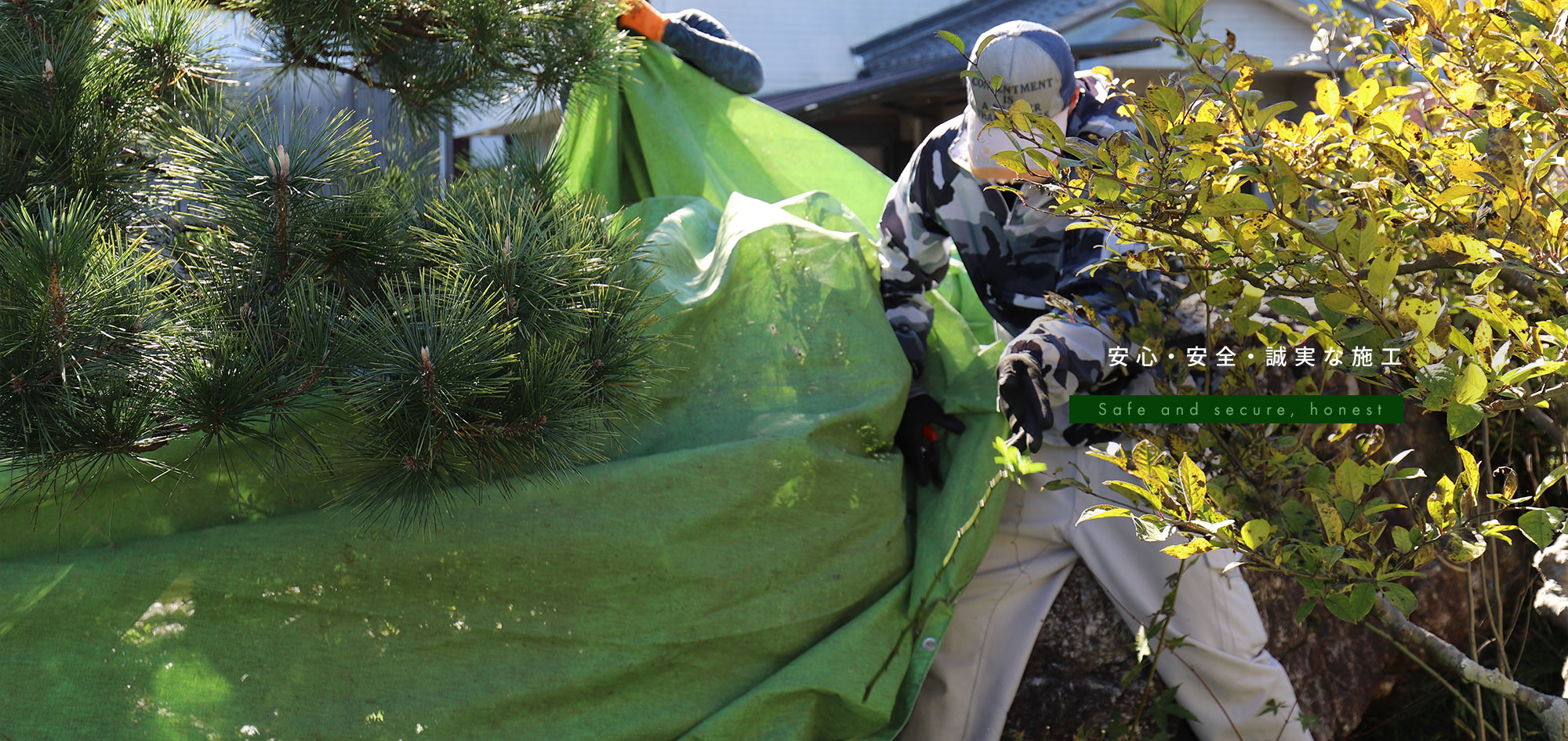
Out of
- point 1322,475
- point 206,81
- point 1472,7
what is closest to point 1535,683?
point 1322,475

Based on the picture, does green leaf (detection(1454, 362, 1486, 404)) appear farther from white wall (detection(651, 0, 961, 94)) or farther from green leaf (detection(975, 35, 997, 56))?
white wall (detection(651, 0, 961, 94))

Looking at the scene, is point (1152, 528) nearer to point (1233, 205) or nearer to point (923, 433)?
point (1233, 205)

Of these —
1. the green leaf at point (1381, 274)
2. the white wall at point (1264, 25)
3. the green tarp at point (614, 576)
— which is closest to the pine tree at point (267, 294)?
the green tarp at point (614, 576)

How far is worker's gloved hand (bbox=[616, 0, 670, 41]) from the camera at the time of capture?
6.74 feet

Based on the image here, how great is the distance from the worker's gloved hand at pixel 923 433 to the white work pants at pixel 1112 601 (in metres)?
0.13

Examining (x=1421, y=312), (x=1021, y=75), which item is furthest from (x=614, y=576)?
(x=1421, y=312)

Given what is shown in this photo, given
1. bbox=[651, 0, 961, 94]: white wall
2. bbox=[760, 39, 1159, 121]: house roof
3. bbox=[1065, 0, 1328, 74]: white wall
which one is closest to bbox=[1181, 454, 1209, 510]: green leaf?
bbox=[760, 39, 1159, 121]: house roof

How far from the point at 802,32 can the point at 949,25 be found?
0.84m

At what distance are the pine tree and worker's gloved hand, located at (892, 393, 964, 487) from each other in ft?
1.81

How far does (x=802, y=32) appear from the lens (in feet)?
19.7

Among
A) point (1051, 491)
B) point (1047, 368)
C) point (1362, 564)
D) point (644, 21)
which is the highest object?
point (644, 21)

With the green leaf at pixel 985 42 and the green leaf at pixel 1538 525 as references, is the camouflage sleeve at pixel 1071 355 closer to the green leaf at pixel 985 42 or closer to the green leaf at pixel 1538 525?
the green leaf at pixel 985 42

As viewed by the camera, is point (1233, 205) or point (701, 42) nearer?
point (1233, 205)

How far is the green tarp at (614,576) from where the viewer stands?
1212 mm
